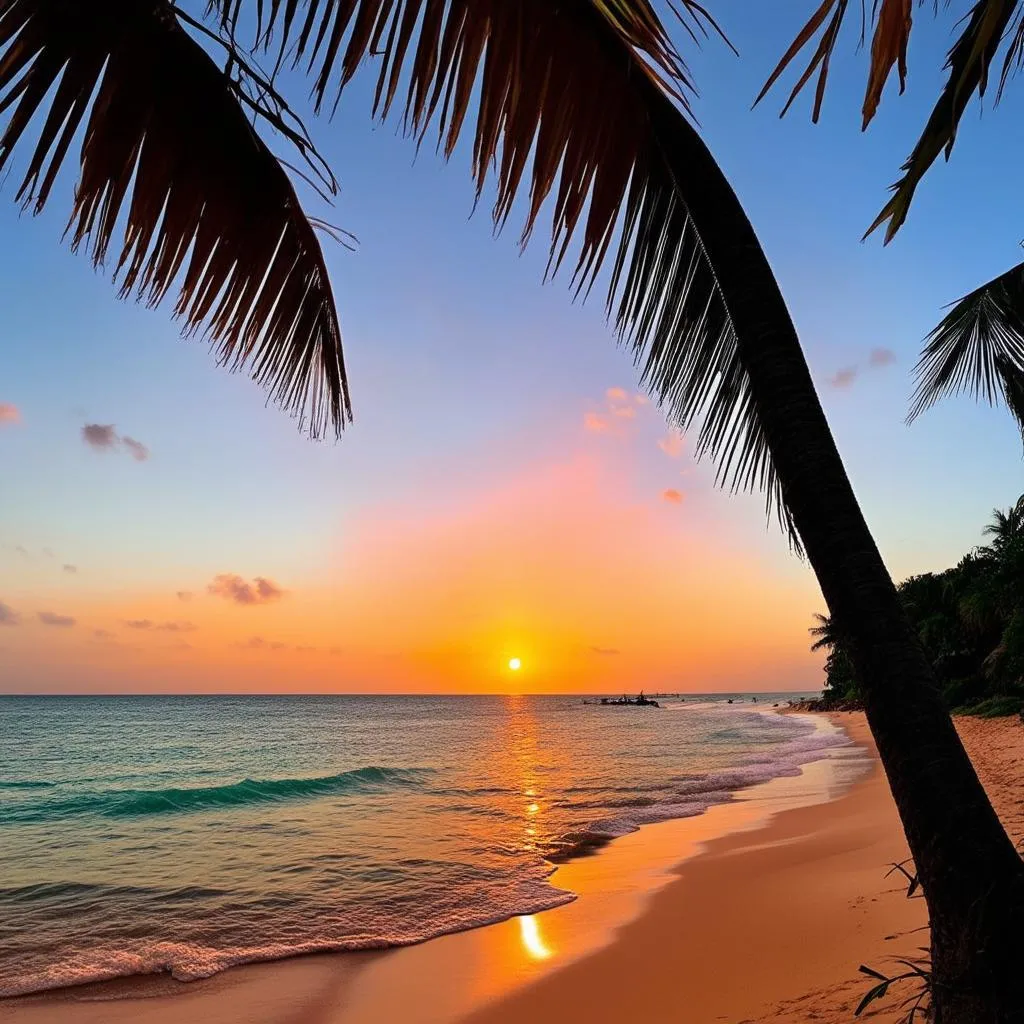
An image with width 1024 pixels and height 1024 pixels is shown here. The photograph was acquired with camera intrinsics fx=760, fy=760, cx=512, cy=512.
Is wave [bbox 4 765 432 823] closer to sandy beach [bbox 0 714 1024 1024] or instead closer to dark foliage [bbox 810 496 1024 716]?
sandy beach [bbox 0 714 1024 1024]

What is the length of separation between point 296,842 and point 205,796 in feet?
29.7

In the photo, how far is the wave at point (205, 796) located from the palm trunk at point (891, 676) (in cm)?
1891

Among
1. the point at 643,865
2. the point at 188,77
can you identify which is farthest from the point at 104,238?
the point at 643,865

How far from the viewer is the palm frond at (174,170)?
65.7 inches

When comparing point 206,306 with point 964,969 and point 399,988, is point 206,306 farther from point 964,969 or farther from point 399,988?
point 399,988

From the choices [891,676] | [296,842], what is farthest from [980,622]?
[891,676]

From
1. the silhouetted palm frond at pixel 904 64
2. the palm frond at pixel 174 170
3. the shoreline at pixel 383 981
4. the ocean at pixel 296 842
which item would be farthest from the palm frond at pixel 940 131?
the ocean at pixel 296 842

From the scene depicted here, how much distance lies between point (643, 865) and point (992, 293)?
8381 millimetres

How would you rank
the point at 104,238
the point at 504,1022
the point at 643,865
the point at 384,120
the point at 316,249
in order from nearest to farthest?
the point at 384,120 < the point at 104,238 < the point at 316,249 < the point at 504,1022 < the point at 643,865

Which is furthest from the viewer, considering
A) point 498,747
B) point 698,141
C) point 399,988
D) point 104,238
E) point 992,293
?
point 498,747

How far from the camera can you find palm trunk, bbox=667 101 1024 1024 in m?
1.74

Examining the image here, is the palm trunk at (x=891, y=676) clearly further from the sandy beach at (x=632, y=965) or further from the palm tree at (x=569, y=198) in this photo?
the sandy beach at (x=632, y=965)

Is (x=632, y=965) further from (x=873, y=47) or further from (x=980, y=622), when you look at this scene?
(x=980, y=622)

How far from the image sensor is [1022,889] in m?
1.75
